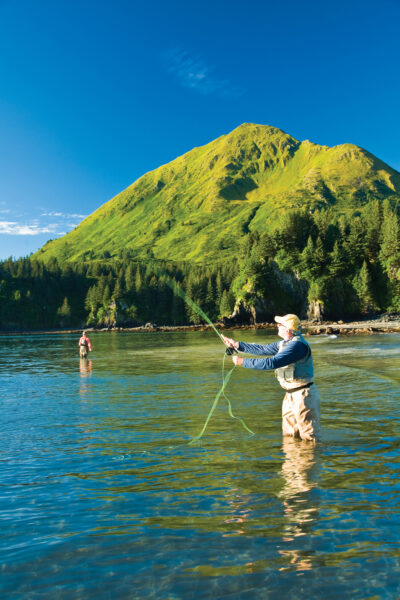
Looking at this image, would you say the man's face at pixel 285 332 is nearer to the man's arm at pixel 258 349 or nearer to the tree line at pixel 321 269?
the man's arm at pixel 258 349

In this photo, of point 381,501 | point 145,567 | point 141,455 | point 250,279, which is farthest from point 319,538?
point 250,279

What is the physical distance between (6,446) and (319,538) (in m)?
9.13

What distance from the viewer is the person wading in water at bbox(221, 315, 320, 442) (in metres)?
9.25

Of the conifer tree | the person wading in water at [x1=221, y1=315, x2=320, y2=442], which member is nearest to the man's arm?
the person wading in water at [x1=221, y1=315, x2=320, y2=442]

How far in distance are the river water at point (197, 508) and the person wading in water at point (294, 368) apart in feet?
2.40

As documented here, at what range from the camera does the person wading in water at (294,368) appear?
9250 mm

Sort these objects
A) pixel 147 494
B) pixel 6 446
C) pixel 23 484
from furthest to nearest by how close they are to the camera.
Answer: pixel 6 446, pixel 23 484, pixel 147 494

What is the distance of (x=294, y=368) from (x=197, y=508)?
3939 mm

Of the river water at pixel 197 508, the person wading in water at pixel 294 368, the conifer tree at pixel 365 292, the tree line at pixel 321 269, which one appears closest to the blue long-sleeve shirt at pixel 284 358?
the person wading in water at pixel 294 368

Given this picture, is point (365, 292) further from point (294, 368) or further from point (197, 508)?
point (197, 508)

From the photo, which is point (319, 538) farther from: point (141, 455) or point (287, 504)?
point (141, 455)

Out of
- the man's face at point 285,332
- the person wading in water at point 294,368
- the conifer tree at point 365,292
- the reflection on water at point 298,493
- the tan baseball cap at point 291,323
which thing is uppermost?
the conifer tree at point 365,292

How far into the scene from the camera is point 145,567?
547 cm

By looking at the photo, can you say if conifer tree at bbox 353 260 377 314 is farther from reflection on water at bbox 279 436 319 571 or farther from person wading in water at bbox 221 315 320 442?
person wading in water at bbox 221 315 320 442
